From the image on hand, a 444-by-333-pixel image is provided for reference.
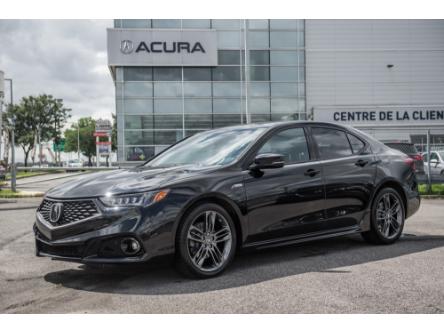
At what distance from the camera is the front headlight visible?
177 inches

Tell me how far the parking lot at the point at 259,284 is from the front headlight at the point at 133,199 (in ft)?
1.83

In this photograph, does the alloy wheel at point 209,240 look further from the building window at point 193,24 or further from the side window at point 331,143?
the building window at point 193,24

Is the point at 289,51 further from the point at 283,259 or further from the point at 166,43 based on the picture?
the point at 283,259

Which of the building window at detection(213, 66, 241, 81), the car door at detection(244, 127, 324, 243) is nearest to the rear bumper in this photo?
the car door at detection(244, 127, 324, 243)

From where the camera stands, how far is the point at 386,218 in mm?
6605

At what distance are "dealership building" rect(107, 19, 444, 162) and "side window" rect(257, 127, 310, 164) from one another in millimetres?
26020

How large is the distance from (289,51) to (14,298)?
1227 inches

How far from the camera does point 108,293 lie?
Result: 14.6 feet

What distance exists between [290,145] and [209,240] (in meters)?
1.60

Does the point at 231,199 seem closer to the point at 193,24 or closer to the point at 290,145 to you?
the point at 290,145

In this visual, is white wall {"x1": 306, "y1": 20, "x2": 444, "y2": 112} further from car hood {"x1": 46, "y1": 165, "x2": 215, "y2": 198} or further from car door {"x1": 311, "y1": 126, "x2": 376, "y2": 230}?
car hood {"x1": 46, "y1": 165, "x2": 215, "y2": 198}

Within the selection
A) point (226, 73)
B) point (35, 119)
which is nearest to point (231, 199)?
point (226, 73)


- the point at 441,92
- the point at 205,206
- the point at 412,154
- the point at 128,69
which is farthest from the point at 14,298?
the point at 441,92

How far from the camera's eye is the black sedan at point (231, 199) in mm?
4500
